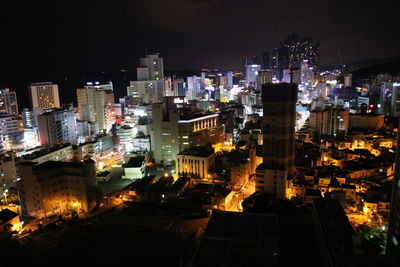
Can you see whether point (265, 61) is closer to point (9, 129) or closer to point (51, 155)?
point (9, 129)

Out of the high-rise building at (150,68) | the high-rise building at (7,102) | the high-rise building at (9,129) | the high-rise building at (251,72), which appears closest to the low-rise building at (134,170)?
the high-rise building at (9,129)

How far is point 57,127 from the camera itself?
17766 millimetres

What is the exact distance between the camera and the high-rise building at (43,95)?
83.6 feet

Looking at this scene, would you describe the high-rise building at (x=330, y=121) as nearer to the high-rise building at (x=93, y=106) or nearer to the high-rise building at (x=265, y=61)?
the high-rise building at (x=93, y=106)

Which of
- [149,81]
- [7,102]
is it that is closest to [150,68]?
[149,81]

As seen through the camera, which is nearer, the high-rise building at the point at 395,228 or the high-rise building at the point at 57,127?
the high-rise building at the point at 395,228

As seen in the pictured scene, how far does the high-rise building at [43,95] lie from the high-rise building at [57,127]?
29.3ft

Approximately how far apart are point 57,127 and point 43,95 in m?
9.93

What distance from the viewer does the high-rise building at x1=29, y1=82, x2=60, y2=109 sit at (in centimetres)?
2547

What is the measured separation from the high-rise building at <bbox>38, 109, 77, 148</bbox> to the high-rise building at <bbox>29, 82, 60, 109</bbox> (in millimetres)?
8940

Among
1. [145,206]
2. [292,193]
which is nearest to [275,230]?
[292,193]

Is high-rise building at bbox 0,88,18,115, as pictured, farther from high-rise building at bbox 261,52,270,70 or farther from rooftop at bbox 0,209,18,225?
high-rise building at bbox 261,52,270,70

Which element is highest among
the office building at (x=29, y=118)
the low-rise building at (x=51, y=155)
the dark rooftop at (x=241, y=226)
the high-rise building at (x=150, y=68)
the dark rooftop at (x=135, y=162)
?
the high-rise building at (x=150, y=68)

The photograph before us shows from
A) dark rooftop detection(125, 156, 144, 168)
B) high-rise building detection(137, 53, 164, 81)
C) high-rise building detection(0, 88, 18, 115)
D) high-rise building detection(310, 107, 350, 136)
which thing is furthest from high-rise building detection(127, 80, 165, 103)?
dark rooftop detection(125, 156, 144, 168)
